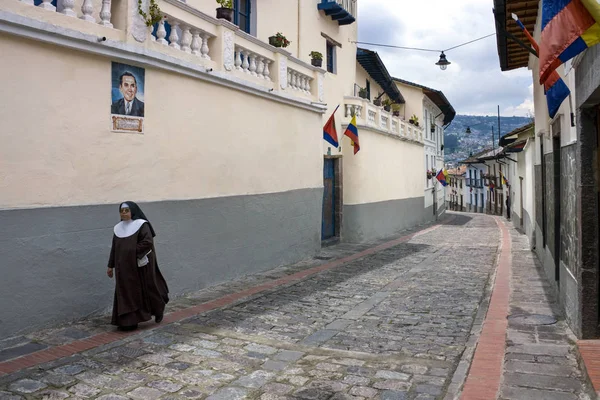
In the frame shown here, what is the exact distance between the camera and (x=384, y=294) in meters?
8.42

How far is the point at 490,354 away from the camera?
17.3 feet

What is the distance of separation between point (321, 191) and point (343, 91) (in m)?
5.35

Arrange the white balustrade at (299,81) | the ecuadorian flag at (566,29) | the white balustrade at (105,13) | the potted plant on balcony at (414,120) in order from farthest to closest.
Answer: the potted plant on balcony at (414,120) < the white balustrade at (299,81) < the white balustrade at (105,13) < the ecuadorian flag at (566,29)

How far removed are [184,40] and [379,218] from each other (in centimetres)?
1214

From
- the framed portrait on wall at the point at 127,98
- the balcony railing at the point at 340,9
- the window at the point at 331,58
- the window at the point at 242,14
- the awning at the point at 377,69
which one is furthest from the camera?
the awning at the point at 377,69

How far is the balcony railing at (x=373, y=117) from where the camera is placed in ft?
54.5

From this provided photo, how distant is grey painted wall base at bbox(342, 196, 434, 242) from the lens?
16.2 m

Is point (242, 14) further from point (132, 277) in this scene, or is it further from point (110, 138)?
point (132, 277)

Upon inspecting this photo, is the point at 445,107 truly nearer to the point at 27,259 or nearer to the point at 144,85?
the point at 144,85

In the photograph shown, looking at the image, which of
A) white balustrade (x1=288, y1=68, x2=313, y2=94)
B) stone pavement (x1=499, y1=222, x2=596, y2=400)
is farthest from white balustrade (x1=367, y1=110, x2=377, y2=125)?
stone pavement (x1=499, y1=222, x2=596, y2=400)

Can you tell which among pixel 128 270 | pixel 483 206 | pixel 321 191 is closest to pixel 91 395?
pixel 128 270

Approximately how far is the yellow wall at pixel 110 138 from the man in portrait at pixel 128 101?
0.46ft

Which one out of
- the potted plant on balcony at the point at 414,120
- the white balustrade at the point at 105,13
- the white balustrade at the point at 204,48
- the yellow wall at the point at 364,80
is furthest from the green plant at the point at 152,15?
the potted plant on balcony at the point at 414,120

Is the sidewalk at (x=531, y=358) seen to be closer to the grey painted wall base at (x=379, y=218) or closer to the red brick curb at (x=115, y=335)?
the red brick curb at (x=115, y=335)
